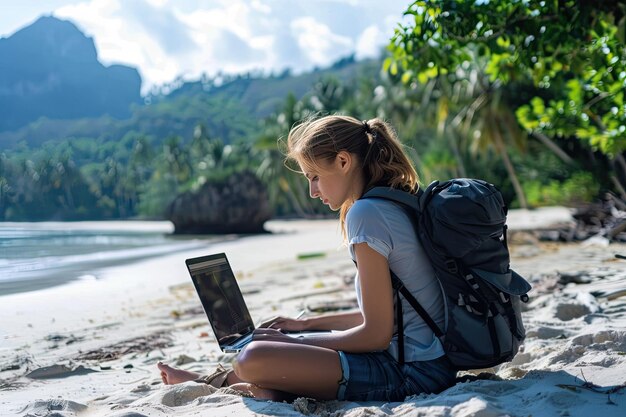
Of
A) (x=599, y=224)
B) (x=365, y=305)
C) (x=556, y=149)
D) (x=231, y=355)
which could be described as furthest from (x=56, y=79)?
(x=556, y=149)

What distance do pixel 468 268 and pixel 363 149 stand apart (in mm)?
641

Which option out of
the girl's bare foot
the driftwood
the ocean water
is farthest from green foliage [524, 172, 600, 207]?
the girl's bare foot

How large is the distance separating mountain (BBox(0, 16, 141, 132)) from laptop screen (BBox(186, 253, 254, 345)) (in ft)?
11.7

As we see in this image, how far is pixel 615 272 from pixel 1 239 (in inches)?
203

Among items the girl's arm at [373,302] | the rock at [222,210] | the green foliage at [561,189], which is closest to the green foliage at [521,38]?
the girl's arm at [373,302]

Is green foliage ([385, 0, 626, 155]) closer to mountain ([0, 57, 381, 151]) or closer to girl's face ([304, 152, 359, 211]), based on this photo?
girl's face ([304, 152, 359, 211])

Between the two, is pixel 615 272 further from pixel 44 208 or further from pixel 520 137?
pixel 520 137

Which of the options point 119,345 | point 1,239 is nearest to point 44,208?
point 1,239

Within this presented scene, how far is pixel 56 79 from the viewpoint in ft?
21.7

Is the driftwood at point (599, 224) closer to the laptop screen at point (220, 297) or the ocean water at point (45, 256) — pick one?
the ocean water at point (45, 256)

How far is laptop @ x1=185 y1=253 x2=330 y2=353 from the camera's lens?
9.13ft

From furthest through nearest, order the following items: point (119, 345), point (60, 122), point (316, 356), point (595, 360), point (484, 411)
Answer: point (60, 122) < point (119, 345) < point (595, 360) < point (316, 356) < point (484, 411)

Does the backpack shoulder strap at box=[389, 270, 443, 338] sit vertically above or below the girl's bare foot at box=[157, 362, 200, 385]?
above

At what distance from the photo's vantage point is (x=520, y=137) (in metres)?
27.2
